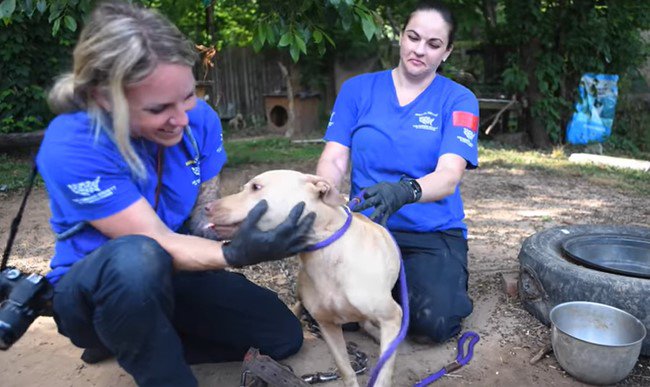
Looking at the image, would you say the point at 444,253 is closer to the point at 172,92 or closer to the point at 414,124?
the point at 414,124

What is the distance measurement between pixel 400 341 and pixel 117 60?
4.99 ft

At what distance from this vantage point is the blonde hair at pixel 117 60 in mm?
1944

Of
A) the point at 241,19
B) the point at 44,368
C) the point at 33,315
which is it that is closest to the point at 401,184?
the point at 33,315

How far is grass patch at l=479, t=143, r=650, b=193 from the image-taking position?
6574mm

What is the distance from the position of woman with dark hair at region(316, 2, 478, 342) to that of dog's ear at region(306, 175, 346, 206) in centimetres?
74

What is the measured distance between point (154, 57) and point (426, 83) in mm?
1678

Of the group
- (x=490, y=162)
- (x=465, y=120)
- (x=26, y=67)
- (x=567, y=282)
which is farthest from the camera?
(x=26, y=67)

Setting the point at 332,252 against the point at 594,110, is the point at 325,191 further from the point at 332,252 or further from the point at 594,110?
the point at 594,110

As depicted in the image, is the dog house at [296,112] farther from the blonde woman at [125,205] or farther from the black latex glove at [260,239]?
the black latex glove at [260,239]

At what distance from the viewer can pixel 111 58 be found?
1928mm

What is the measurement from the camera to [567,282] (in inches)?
113

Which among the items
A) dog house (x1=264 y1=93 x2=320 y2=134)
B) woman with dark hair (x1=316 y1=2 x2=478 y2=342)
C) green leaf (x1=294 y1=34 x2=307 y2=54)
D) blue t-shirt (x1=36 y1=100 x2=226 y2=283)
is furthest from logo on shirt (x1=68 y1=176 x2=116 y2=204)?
dog house (x1=264 y1=93 x2=320 y2=134)

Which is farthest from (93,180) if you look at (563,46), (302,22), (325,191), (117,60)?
(563,46)

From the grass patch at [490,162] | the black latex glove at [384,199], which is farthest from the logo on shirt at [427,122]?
the grass patch at [490,162]
